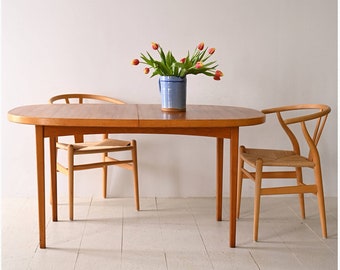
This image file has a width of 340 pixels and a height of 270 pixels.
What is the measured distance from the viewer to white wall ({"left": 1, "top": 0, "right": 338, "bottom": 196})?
4.05m

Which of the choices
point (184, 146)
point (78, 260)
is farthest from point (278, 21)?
point (78, 260)

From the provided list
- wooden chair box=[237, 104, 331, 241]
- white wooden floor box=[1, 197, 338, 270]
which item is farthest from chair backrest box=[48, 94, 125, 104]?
wooden chair box=[237, 104, 331, 241]

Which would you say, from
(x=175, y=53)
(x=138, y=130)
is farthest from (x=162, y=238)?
(x=175, y=53)

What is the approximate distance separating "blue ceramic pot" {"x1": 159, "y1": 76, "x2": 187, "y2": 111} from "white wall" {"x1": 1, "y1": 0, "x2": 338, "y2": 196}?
0.88 m

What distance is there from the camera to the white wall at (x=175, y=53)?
13.3 ft

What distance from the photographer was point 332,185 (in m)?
4.35

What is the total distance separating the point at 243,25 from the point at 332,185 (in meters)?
1.42

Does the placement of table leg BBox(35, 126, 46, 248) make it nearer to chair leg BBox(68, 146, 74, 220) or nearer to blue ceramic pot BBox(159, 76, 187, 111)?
chair leg BBox(68, 146, 74, 220)

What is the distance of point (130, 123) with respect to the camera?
292 cm

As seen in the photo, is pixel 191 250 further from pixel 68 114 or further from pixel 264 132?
pixel 264 132

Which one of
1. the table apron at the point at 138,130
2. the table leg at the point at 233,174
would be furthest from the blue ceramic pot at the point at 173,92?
the table leg at the point at 233,174

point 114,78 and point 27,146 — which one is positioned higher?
point 114,78

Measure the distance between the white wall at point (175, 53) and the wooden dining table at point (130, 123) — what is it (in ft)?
2.85

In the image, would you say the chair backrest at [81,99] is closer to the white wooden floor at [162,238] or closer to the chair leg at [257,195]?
the white wooden floor at [162,238]
